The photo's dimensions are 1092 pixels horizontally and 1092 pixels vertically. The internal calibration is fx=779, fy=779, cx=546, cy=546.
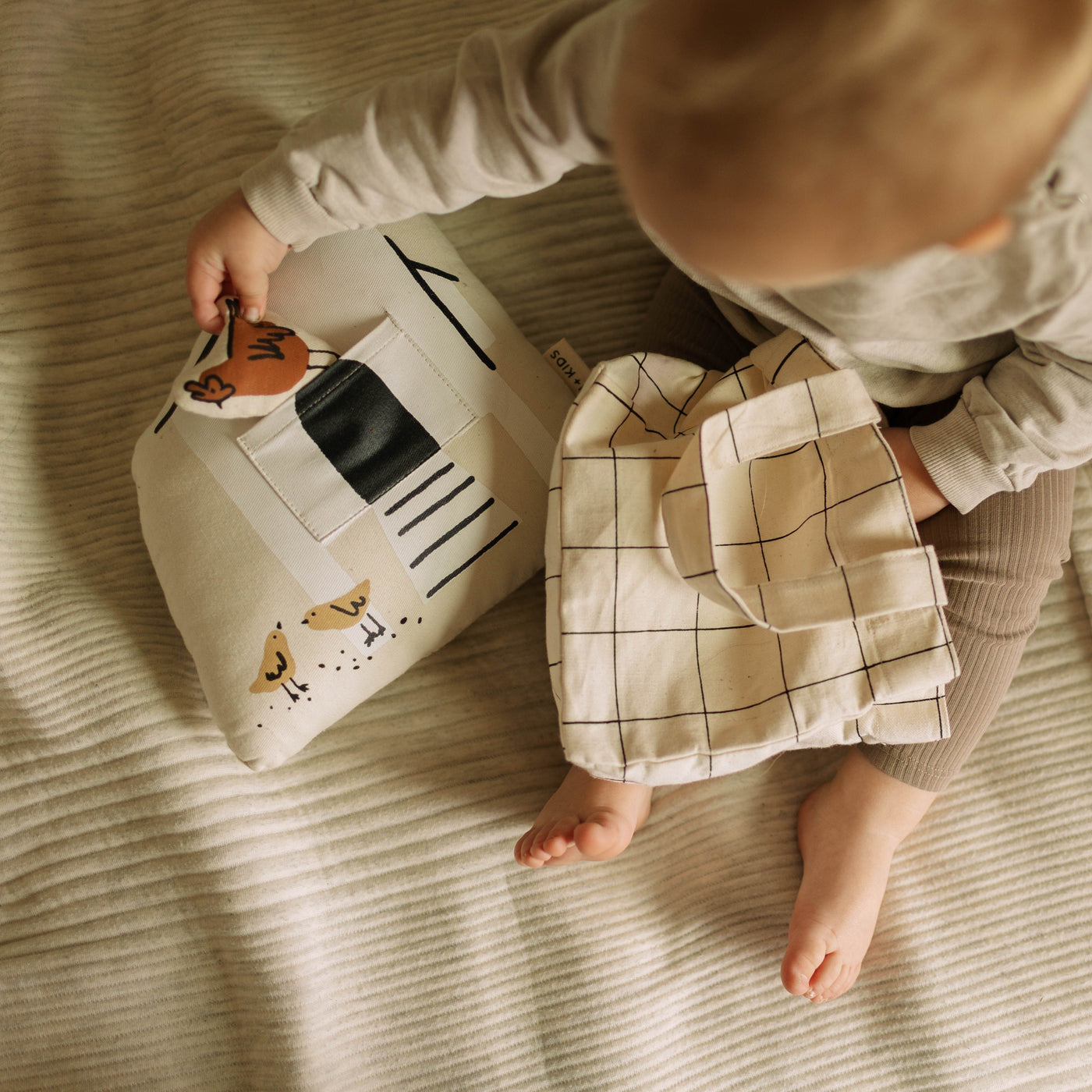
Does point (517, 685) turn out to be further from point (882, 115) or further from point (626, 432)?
point (882, 115)

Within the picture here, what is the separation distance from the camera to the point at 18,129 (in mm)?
721

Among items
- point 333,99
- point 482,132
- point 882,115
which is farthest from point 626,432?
point 333,99

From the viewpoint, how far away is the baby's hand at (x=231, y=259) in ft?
1.91

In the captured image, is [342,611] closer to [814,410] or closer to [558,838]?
[558,838]

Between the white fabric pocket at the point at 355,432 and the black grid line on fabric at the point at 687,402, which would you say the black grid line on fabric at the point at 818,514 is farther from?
the white fabric pocket at the point at 355,432

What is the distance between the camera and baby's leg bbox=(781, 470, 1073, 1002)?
0.60 metres

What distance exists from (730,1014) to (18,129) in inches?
40.0

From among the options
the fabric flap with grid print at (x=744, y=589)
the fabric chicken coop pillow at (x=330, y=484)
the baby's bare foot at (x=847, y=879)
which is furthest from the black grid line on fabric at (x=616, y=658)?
the baby's bare foot at (x=847, y=879)

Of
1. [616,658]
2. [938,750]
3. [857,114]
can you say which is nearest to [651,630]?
[616,658]

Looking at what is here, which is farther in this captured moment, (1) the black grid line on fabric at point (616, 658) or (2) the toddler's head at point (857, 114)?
(1) the black grid line on fabric at point (616, 658)

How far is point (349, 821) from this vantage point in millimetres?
675

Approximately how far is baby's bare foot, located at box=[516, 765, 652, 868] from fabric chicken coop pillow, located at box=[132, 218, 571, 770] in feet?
0.57

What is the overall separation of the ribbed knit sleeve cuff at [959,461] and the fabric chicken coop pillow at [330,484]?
0.30m

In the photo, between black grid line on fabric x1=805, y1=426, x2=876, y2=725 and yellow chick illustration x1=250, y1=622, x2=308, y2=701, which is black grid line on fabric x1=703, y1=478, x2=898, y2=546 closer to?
black grid line on fabric x1=805, y1=426, x2=876, y2=725
